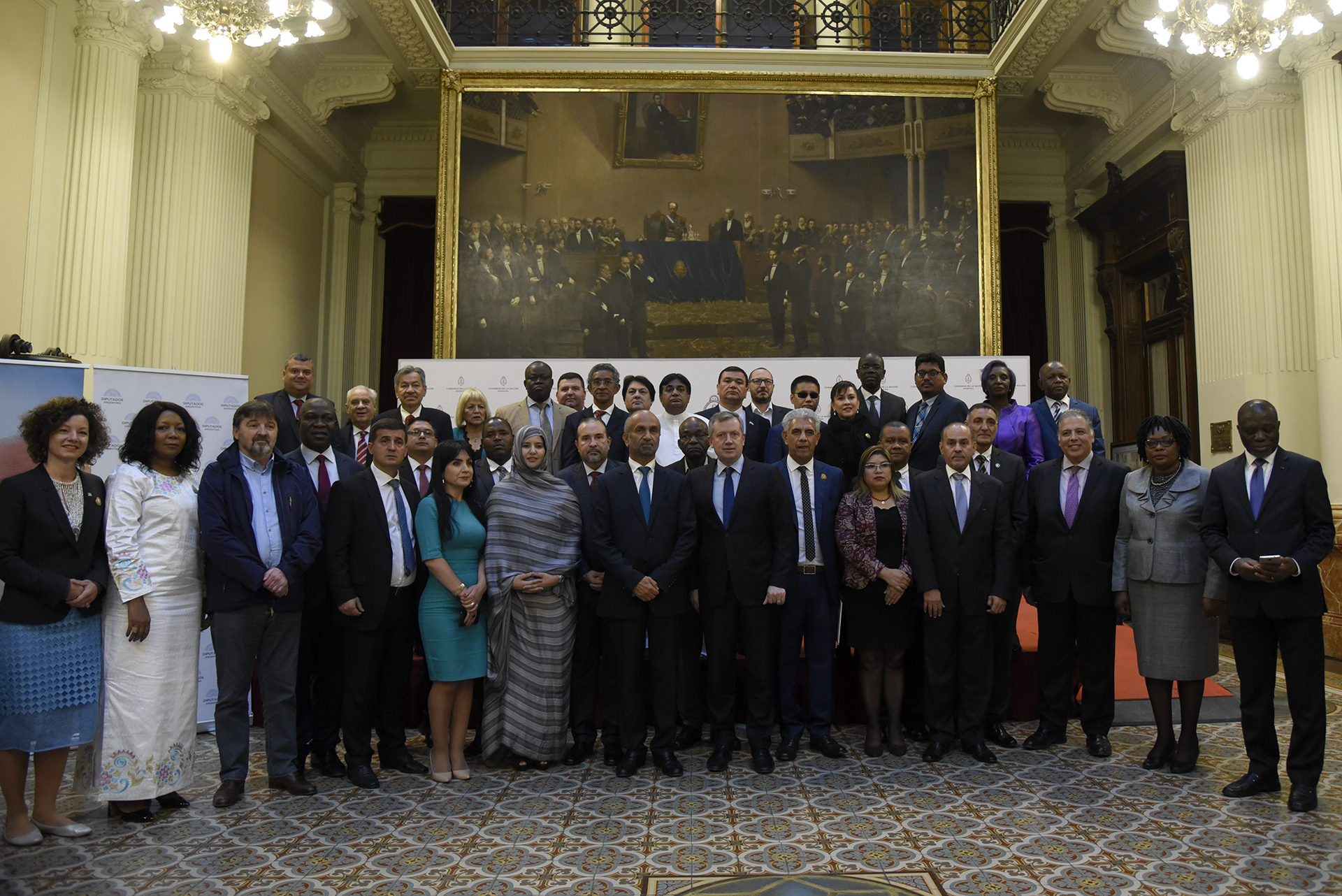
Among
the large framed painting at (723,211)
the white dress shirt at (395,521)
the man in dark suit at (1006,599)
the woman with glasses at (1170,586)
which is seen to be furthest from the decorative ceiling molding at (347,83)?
the woman with glasses at (1170,586)

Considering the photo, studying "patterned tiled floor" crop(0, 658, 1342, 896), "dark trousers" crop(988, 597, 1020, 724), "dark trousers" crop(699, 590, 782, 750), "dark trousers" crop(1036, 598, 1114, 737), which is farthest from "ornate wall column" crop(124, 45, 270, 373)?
"dark trousers" crop(1036, 598, 1114, 737)

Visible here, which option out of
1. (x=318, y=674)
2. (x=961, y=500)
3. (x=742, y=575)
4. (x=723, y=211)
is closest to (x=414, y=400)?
(x=318, y=674)

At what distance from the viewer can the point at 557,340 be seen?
10.0m

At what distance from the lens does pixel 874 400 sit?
5.75 m

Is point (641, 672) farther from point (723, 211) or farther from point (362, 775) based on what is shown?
point (723, 211)

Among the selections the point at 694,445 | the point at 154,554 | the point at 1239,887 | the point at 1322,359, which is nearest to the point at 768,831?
the point at 1239,887

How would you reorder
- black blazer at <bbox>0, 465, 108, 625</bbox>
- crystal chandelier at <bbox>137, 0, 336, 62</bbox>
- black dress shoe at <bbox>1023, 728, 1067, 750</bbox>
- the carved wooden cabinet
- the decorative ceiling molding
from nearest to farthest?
black blazer at <bbox>0, 465, 108, 625</bbox> → black dress shoe at <bbox>1023, 728, 1067, 750</bbox> → crystal chandelier at <bbox>137, 0, 336, 62</bbox> → the carved wooden cabinet → the decorative ceiling molding

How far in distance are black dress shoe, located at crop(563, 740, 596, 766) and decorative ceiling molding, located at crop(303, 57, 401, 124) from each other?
853 centimetres

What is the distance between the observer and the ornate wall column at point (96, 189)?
669 cm

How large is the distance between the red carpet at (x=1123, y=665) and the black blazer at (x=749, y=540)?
1.70 metres

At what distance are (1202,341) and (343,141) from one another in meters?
10.3

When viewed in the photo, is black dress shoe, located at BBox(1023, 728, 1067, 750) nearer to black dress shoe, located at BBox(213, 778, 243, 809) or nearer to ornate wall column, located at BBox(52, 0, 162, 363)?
black dress shoe, located at BBox(213, 778, 243, 809)

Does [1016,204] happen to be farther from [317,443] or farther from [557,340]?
[317,443]

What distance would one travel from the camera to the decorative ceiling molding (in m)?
10.2
